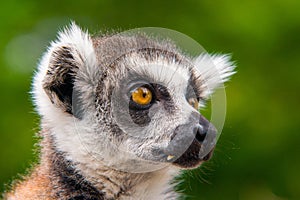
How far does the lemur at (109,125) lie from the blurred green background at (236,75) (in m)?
2.68

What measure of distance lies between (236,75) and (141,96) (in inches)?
133

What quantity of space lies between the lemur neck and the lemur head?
1.9 inches

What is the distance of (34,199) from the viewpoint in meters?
4.29

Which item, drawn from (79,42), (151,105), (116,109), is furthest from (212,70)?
(79,42)

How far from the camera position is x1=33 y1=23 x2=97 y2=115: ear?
4273 millimetres

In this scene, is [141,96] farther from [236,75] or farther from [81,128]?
[236,75]

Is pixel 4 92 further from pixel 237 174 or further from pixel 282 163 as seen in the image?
pixel 282 163

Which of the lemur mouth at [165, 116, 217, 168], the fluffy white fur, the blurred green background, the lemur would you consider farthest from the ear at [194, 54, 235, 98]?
the blurred green background

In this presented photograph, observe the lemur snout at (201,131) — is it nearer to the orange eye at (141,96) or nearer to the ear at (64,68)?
the orange eye at (141,96)

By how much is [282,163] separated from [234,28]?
5.49ft

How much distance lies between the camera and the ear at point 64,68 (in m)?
4.27

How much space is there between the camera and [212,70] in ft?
16.6

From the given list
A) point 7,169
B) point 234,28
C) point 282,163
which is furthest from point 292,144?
point 7,169

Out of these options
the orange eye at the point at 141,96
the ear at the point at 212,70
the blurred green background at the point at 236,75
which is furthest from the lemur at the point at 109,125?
the blurred green background at the point at 236,75
